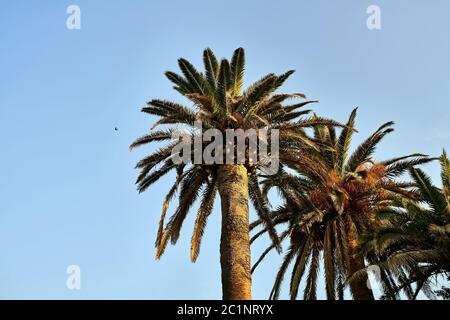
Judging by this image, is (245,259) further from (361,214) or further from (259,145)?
(361,214)

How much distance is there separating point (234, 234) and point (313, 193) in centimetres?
701

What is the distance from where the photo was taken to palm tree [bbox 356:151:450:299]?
16359 millimetres

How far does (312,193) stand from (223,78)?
7.03 meters

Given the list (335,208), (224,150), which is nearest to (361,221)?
(335,208)

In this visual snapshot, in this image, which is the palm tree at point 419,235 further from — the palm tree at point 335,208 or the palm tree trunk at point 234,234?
the palm tree trunk at point 234,234

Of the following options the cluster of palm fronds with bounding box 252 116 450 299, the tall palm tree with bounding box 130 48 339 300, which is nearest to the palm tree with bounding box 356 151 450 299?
the cluster of palm fronds with bounding box 252 116 450 299

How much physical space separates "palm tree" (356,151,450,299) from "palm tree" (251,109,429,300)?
1.80 metres

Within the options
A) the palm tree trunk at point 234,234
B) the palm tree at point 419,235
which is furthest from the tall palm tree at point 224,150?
the palm tree at point 419,235

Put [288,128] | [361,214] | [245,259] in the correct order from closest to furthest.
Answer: [245,259]
[288,128]
[361,214]

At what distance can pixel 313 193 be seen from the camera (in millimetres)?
21734

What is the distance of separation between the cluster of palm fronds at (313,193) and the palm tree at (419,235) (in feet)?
0.11

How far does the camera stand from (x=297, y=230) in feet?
74.7
